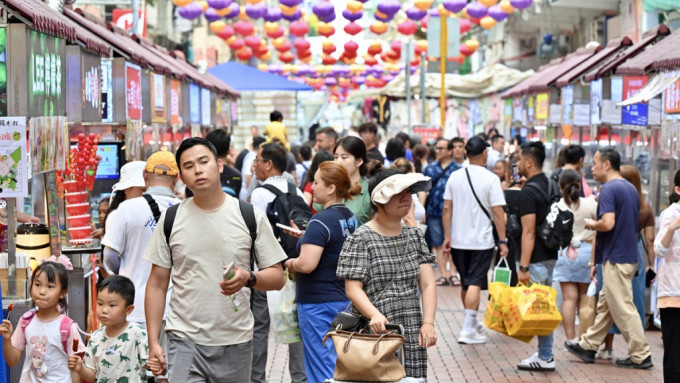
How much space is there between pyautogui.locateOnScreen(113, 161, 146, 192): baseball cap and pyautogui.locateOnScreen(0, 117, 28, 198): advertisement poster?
2.50 feet

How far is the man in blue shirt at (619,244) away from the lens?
10.2m

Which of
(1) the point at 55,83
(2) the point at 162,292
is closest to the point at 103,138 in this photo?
(1) the point at 55,83

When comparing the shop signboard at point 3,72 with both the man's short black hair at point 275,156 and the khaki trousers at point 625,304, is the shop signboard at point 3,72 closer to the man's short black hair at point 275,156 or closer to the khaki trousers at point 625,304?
the man's short black hair at point 275,156

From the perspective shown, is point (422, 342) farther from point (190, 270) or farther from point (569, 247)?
point (569, 247)

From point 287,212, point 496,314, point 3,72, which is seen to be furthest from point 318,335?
point 496,314

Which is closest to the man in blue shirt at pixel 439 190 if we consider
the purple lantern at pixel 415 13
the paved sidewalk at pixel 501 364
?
the paved sidewalk at pixel 501 364

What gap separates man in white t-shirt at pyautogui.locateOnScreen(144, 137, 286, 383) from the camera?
18.9 feet

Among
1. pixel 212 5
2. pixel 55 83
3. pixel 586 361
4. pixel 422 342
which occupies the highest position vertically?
pixel 212 5

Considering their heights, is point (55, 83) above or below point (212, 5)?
below

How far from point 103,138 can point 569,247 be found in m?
4.82

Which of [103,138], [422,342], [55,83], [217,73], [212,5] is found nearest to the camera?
[422,342]

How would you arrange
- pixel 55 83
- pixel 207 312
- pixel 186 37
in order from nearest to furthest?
pixel 207 312, pixel 55 83, pixel 186 37

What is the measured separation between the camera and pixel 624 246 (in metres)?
10.2

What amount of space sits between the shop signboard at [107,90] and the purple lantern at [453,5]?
42.2ft
